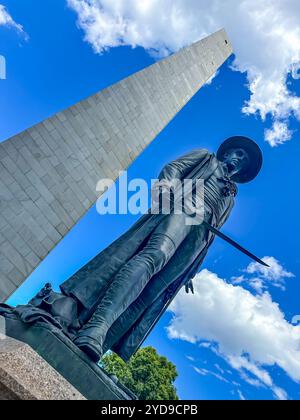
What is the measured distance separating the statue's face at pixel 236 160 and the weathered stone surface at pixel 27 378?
4027mm

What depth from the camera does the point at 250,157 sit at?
5.67m

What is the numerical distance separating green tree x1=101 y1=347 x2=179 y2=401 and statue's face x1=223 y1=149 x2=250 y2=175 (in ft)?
46.5

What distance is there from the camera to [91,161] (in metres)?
8.42

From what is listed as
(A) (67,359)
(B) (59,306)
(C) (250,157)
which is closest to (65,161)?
(C) (250,157)

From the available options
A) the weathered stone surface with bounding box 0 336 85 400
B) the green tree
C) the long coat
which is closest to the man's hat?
the long coat

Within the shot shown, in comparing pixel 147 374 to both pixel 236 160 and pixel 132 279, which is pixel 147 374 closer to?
pixel 236 160

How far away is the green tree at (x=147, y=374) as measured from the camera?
56.0 feet

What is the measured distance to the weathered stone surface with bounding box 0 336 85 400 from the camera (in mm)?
2180

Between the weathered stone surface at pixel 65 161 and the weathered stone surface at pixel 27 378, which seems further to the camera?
the weathered stone surface at pixel 65 161

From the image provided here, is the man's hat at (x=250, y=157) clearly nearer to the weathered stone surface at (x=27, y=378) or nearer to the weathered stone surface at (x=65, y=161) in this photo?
the weathered stone surface at (x=65, y=161)

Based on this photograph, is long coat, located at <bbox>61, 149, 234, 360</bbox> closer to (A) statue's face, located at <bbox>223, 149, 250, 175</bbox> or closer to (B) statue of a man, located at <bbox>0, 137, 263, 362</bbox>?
(B) statue of a man, located at <bbox>0, 137, 263, 362</bbox>

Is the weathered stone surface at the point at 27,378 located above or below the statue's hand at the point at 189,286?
below

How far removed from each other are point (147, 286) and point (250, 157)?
278 cm

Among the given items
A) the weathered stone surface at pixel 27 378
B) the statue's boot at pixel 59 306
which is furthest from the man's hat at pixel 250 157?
the weathered stone surface at pixel 27 378
